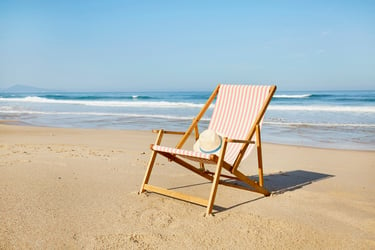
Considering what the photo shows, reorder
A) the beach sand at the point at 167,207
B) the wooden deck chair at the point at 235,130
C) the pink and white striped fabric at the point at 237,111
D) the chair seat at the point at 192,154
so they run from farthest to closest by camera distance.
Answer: the pink and white striped fabric at the point at 237,111 < the wooden deck chair at the point at 235,130 < the chair seat at the point at 192,154 < the beach sand at the point at 167,207

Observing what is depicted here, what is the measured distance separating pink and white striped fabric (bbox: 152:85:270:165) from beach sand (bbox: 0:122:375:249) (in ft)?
2.13

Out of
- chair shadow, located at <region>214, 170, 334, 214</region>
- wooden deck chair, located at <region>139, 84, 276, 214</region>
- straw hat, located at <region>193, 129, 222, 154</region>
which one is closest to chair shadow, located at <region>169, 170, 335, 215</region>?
chair shadow, located at <region>214, 170, 334, 214</region>

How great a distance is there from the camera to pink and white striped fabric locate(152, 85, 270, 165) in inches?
172

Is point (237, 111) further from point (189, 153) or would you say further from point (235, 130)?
point (189, 153)

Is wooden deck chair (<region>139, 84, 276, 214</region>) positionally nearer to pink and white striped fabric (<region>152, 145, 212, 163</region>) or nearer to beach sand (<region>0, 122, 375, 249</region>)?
pink and white striped fabric (<region>152, 145, 212, 163</region>)

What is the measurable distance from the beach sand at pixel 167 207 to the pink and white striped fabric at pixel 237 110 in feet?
2.15

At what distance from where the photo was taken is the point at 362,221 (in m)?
3.28

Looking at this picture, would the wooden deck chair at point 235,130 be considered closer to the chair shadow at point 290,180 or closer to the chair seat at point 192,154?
the chair seat at point 192,154

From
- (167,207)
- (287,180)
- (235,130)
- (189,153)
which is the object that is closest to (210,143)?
(235,130)

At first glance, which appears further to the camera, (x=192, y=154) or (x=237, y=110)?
(x=237, y=110)

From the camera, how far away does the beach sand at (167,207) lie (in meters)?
2.76

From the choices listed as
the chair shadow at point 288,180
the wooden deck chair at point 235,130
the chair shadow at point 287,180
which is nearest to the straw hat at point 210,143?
the wooden deck chair at point 235,130

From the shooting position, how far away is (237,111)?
461cm

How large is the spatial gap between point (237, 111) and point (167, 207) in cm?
166
